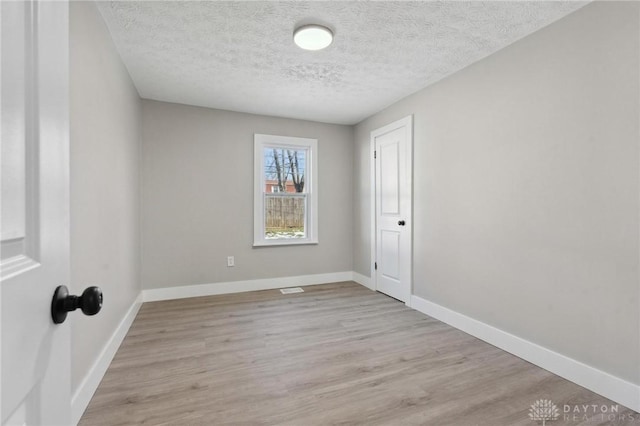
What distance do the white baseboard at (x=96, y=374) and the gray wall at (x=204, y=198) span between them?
3.73 feet

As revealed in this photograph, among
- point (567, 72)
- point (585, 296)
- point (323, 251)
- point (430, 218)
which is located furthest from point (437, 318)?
point (567, 72)

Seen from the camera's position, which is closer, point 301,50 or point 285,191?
point 301,50

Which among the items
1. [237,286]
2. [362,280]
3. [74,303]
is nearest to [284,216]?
[237,286]

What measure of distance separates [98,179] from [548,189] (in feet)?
10.2

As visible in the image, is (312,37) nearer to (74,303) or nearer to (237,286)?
(74,303)

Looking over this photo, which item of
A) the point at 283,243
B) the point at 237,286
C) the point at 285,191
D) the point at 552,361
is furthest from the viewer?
the point at 285,191

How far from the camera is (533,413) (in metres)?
1.70

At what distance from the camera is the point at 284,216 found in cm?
445

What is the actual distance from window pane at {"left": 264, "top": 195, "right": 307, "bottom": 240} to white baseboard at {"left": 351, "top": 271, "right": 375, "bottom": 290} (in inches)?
39.5

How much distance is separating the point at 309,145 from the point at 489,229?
2.71m

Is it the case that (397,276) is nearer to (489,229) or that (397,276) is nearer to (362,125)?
(489,229)

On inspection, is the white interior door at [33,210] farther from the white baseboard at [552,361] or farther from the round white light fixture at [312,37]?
the white baseboard at [552,361]
